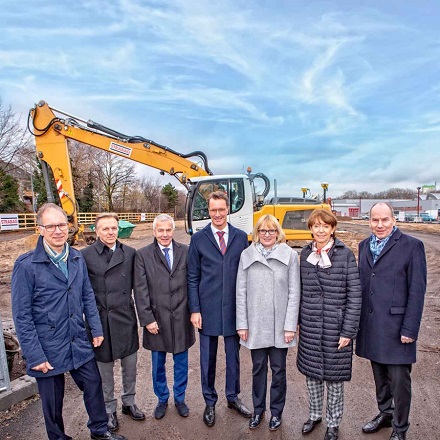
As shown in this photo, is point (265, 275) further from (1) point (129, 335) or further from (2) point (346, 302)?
(1) point (129, 335)

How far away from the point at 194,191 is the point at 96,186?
35.8 m

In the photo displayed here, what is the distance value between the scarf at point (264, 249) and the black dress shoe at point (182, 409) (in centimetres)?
172

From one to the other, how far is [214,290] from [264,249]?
635 mm

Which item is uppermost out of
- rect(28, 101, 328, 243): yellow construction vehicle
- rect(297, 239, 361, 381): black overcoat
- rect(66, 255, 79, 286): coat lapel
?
rect(28, 101, 328, 243): yellow construction vehicle

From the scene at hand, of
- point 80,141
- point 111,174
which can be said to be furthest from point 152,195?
point 80,141

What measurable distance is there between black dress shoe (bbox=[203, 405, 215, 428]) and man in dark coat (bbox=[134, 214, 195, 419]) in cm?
20

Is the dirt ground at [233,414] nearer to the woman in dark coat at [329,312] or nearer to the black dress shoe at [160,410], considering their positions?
the black dress shoe at [160,410]

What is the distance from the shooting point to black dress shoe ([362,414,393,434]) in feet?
10.2

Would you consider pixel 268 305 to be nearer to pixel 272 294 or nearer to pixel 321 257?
pixel 272 294

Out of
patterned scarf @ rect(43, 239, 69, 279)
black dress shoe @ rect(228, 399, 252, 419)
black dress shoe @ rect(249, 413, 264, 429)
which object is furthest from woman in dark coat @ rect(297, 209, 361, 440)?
patterned scarf @ rect(43, 239, 69, 279)

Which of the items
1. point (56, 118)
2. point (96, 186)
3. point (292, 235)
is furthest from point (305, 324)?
point (96, 186)

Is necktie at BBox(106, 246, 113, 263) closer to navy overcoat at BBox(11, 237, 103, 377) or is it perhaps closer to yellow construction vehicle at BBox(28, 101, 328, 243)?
navy overcoat at BBox(11, 237, 103, 377)

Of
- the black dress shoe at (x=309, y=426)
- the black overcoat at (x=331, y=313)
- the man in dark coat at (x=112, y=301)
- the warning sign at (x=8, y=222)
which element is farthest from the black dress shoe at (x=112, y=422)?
the warning sign at (x=8, y=222)

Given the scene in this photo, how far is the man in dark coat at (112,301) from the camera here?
315cm
